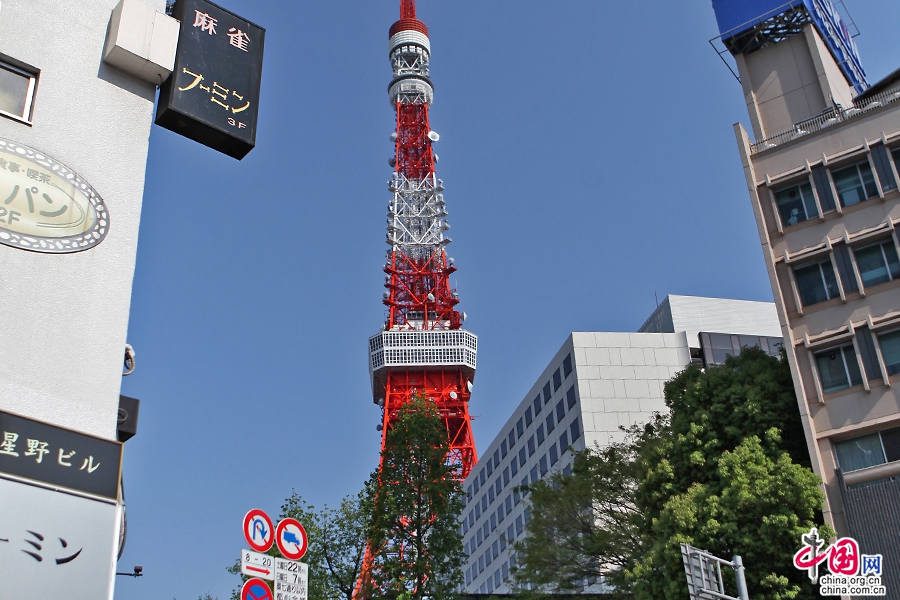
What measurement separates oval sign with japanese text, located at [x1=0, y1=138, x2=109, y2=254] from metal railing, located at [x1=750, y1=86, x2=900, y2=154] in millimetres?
24143

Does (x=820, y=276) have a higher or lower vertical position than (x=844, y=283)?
higher

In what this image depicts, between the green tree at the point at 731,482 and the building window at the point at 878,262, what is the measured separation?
3692 mm

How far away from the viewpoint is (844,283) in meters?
27.6

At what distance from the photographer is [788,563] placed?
74.6 ft

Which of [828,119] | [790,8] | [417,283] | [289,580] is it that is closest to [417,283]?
[417,283]

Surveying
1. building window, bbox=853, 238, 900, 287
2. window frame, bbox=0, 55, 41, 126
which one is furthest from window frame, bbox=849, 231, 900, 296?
window frame, bbox=0, 55, 41, 126

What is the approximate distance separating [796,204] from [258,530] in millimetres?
22886

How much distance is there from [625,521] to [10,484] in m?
21.2

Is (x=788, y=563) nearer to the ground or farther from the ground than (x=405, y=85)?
nearer to the ground

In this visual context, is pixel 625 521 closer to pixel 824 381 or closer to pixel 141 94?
pixel 824 381

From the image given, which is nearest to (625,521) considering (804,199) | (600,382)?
(804,199)

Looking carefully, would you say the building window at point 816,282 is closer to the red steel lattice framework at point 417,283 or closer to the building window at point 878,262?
the building window at point 878,262

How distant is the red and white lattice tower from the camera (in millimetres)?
92000
